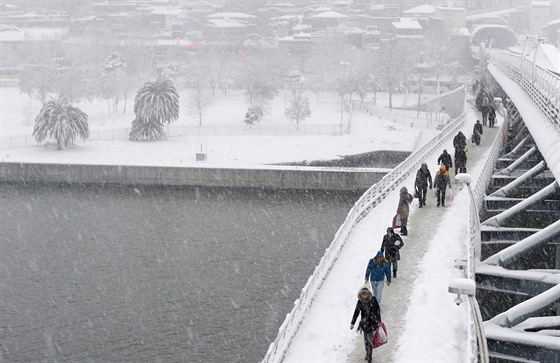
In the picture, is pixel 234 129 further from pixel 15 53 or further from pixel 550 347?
pixel 15 53

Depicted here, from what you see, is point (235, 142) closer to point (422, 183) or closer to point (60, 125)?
point (60, 125)

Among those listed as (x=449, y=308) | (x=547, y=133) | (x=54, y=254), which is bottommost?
(x=54, y=254)

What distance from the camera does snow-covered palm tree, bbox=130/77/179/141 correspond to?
60.3 metres

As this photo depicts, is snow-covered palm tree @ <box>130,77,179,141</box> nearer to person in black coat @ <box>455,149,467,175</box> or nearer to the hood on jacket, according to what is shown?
person in black coat @ <box>455,149,467,175</box>

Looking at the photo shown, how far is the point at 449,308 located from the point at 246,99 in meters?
72.3

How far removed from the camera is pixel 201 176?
1836 inches

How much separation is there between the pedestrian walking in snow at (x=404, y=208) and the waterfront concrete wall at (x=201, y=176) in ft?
82.9

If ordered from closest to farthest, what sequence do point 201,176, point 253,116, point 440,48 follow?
point 201,176
point 253,116
point 440,48

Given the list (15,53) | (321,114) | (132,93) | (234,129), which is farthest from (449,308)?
(15,53)

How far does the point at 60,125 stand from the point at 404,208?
137ft

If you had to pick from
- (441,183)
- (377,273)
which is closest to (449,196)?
(441,183)

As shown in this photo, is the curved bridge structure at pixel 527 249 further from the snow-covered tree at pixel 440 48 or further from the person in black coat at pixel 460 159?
the snow-covered tree at pixel 440 48

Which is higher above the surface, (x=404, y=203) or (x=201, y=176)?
(x=404, y=203)

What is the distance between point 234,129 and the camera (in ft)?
217
